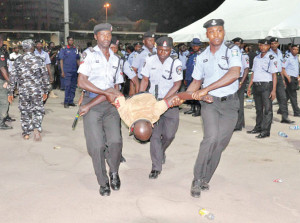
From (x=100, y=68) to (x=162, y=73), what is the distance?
1034mm

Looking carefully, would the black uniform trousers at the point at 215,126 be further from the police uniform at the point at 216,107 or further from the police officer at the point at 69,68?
the police officer at the point at 69,68

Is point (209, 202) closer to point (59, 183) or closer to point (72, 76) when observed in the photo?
point (59, 183)

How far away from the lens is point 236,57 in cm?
436

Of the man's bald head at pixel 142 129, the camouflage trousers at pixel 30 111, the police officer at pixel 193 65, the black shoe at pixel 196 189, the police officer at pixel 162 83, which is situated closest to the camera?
the man's bald head at pixel 142 129

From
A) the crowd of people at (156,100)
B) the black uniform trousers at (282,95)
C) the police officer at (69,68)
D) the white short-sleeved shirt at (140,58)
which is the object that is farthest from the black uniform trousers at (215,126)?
the police officer at (69,68)

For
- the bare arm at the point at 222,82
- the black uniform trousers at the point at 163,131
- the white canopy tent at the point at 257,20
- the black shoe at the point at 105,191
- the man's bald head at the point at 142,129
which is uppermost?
the white canopy tent at the point at 257,20

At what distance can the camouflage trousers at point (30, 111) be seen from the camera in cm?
737

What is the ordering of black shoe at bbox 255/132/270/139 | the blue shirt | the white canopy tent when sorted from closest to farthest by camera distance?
1. black shoe at bbox 255/132/270/139
2. the white canopy tent
3. the blue shirt

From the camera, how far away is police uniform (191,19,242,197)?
4426 millimetres

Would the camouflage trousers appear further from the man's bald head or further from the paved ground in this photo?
the man's bald head

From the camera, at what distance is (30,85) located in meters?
7.25

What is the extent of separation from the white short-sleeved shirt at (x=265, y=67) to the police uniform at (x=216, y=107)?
3.52m

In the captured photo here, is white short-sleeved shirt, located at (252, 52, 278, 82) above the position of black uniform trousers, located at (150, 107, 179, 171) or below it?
above

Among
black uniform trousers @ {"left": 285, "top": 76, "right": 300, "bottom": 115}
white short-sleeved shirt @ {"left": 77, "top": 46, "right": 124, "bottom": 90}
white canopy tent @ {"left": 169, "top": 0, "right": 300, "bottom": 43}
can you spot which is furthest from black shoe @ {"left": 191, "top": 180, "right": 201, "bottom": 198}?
white canopy tent @ {"left": 169, "top": 0, "right": 300, "bottom": 43}
